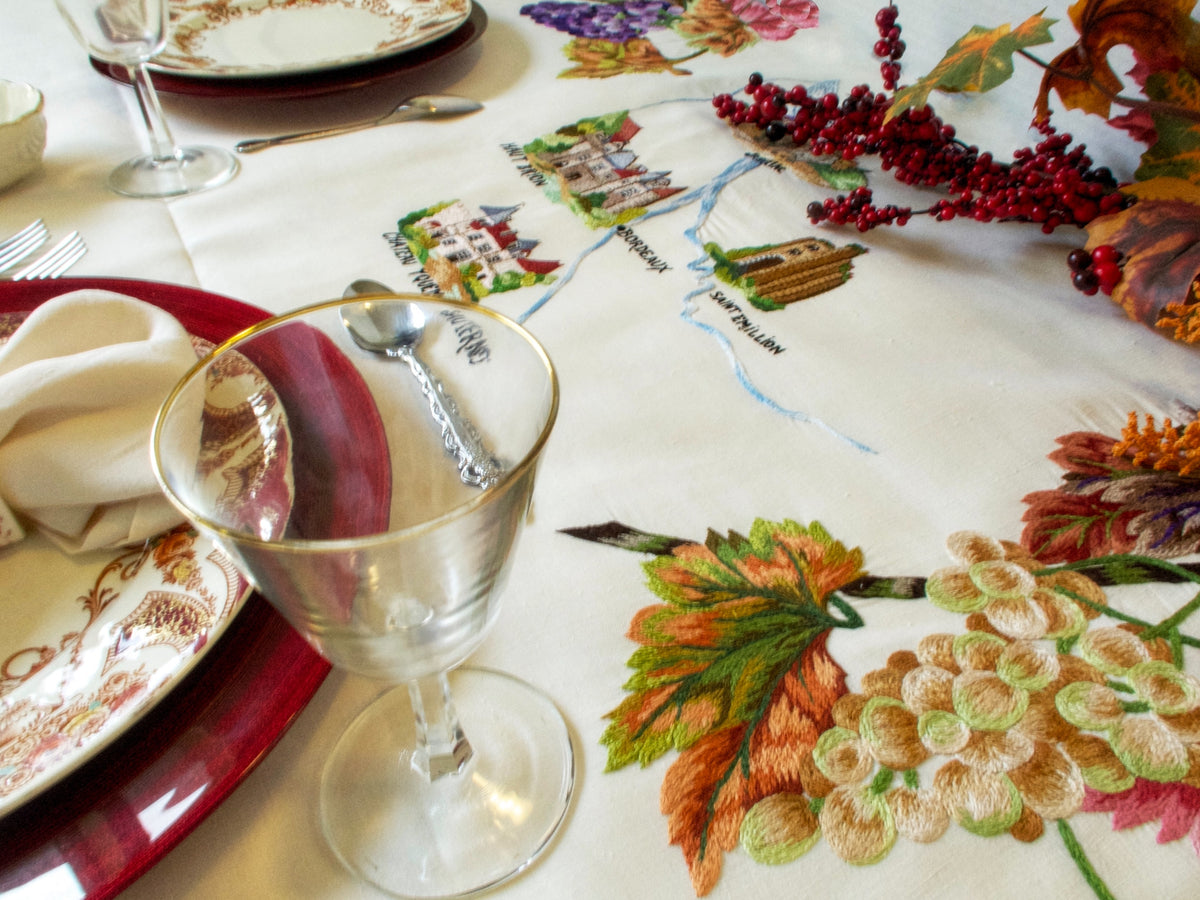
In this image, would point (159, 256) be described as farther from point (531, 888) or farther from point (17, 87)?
point (531, 888)

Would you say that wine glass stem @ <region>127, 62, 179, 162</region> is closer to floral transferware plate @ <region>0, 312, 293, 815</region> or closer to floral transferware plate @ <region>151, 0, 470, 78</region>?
floral transferware plate @ <region>151, 0, 470, 78</region>

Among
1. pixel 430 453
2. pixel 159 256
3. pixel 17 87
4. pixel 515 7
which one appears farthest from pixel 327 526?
pixel 515 7

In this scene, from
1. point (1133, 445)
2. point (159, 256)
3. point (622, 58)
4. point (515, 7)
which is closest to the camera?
point (1133, 445)

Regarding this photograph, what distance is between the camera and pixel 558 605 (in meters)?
0.32

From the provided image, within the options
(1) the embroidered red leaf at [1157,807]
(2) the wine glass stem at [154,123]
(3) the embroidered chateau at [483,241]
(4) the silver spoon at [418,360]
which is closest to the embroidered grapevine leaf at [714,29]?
(3) the embroidered chateau at [483,241]

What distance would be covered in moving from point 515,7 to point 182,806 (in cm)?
77

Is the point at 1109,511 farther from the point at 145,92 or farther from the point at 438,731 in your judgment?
the point at 145,92

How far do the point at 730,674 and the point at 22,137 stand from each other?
1.84 ft

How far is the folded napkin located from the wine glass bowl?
2.4 inches

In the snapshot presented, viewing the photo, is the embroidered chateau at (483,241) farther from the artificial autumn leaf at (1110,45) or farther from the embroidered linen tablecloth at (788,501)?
the artificial autumn leaf at (1110,45)

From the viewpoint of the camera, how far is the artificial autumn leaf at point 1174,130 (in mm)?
428

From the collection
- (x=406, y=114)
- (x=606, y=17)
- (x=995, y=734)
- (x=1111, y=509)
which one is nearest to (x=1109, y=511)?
(x=1111, y=509)

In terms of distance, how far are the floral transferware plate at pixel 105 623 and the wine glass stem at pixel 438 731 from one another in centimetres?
7

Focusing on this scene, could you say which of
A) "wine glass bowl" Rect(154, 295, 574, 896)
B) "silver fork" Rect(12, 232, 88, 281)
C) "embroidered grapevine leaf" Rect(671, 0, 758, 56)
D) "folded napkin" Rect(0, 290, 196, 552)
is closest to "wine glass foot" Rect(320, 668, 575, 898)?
"wine glass bowl" Rect(154, 295, 574, 896)
